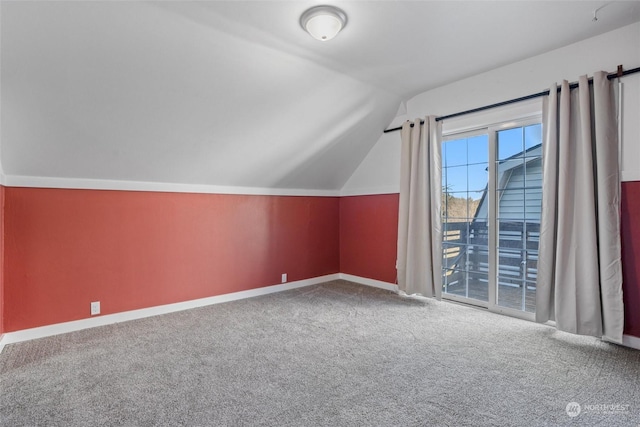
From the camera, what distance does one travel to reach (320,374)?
224cm

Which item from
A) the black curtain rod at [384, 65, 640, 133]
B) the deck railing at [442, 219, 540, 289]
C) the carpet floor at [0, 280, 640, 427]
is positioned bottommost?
the carpet floor at [0, 280, 640, 427]

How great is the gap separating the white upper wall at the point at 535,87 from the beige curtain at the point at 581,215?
0.41 feet

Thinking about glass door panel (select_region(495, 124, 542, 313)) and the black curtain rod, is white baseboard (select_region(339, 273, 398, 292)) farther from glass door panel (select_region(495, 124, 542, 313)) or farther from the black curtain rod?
the black curtain rod

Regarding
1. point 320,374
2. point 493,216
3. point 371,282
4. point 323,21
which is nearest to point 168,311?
point 320,374

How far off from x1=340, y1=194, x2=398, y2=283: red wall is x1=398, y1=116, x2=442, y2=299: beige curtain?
1.22ft

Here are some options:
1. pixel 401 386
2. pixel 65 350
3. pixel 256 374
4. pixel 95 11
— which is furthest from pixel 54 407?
pixel 95 11

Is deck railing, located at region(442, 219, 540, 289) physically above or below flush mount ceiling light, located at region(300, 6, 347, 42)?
below

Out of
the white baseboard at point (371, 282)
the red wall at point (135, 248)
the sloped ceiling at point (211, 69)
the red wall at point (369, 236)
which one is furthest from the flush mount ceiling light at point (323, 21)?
the white baseboard at point (371, 282)

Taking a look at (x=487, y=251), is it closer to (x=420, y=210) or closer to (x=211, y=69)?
(x=420, y=210)

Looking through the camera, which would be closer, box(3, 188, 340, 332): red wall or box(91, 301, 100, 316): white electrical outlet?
box(3, 188, 340, 332): red wall

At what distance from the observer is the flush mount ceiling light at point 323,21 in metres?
2.20

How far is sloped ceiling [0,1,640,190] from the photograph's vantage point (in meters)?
2.13

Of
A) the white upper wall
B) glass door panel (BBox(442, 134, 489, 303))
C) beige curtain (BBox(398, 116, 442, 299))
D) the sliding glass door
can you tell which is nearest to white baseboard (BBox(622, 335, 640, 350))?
the sliding glass door

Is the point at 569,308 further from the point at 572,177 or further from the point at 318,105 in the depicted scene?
the point at 318,105
